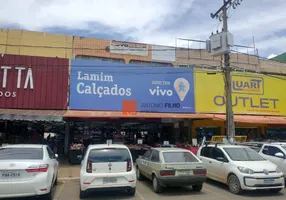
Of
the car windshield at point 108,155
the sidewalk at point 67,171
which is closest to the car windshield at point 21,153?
the car windshield at point 108,155

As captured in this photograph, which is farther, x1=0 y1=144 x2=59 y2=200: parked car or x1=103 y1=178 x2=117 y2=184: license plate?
x1=103 y1=178 x2=117 y2=184: license plate

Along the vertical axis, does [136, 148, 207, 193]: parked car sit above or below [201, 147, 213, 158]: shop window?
below

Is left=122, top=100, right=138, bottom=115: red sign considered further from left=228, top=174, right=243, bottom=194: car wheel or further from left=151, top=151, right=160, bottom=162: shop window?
left=228, top=174, right=243, bottom=194: car wheel

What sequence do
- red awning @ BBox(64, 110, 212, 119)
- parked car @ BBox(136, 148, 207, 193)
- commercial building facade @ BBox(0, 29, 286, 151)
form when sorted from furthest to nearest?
commercial building facade @ BBox(0, 29, 286, 151) → red awning @ BBox(64, 110, 212, 119) → parked car @ BBox(136, 148, 207, 193)

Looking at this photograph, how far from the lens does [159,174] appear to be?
9148 mm

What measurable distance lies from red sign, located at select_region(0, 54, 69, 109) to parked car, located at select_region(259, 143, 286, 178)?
37.6ft

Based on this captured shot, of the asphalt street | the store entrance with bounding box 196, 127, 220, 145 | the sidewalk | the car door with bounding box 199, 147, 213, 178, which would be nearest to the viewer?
the asphalt street

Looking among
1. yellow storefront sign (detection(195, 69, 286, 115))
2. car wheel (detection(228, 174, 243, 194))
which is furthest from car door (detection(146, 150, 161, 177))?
yellow storefront sign (detection(195, 69, 286, 115))

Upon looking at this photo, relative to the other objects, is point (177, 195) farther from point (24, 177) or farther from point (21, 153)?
point (21, 153)

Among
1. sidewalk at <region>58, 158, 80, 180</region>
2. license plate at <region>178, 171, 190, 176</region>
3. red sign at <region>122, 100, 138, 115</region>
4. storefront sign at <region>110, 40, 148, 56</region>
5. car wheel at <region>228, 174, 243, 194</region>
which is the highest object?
storefront sign at <region>110, 40, 148, 56</region>

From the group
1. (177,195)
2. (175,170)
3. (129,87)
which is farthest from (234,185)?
(129,87)

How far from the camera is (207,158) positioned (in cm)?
1127

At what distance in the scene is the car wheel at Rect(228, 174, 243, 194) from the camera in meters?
9.12

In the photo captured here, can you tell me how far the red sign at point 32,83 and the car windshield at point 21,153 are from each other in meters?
8.99
